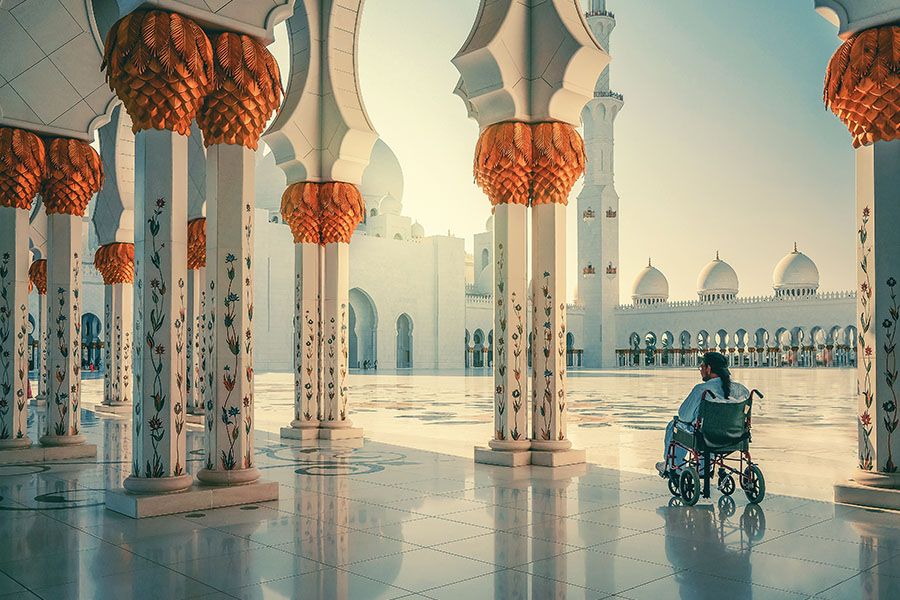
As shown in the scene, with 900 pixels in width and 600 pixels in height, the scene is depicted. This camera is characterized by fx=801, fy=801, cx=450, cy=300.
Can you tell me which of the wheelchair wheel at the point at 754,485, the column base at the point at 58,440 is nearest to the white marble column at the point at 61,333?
the column base at the point at 58,440

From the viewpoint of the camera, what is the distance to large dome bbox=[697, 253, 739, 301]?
107 feet

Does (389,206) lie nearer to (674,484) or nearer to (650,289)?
(650,289)

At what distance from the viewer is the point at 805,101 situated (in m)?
17.6

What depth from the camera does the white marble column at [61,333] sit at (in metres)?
5.48

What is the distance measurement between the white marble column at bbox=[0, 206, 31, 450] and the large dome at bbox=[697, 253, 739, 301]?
30.6m

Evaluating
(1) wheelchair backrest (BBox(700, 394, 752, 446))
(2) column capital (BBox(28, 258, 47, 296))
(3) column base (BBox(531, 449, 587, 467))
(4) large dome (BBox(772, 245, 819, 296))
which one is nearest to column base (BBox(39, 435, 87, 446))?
(3) column base (BBox(531, 449, 587, 467))

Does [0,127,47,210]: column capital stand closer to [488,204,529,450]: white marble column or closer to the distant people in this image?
[488,204,529,450]: white marble column

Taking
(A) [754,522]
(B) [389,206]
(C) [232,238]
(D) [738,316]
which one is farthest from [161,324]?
(D) [738,316]

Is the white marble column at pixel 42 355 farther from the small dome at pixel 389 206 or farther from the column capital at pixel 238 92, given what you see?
the small dome at pixel 389 206

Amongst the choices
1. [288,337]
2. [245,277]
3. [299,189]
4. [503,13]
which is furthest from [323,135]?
[288,337]

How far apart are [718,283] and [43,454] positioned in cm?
3083

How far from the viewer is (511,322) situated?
5.25 m

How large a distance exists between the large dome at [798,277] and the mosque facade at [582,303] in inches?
1.6

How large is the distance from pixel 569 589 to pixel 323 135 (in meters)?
4.71
